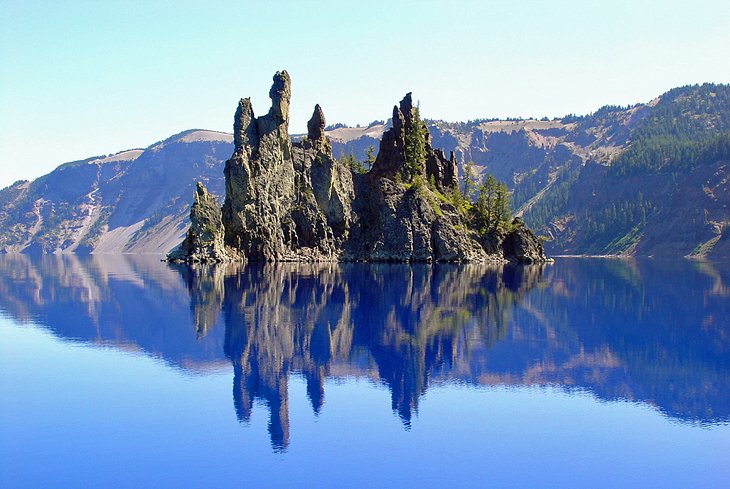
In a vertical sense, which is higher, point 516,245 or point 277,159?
point 277,159

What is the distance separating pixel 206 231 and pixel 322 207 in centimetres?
3018

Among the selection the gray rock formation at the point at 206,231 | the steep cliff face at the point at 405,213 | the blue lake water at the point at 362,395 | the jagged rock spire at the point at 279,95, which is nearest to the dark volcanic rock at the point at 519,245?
the steep cliff face at the point at 405,213

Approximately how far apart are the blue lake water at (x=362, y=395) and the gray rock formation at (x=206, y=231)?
72.7m

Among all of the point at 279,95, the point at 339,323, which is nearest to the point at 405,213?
the point at 279,95

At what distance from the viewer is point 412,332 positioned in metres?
58.8

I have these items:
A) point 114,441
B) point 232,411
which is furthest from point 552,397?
point 114,441

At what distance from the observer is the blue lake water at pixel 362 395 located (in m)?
27.8

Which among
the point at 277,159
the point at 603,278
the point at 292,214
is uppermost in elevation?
the point at 277,159

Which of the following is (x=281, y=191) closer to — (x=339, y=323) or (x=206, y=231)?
(x=206, y=231)


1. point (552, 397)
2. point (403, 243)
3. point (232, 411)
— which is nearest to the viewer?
point (232, 411)

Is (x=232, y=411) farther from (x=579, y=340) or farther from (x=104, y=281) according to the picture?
(x=104, y=281)

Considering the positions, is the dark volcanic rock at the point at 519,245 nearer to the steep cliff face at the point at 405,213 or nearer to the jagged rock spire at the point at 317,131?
the steep cliff face at the point at 405,213

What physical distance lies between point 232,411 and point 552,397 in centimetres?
1753

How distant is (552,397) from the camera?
39.5 metres
